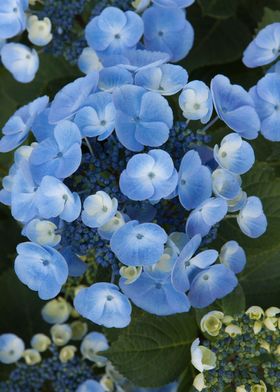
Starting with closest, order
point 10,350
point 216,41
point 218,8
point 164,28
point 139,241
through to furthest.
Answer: point 139,241
point 164,28
point 10,350
point 218,8
point 216,41

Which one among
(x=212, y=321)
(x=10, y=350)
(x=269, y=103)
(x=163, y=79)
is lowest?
(x=10, y=350)

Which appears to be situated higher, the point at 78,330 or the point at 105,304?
the point at 105,304

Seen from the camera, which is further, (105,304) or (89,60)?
(89,60)

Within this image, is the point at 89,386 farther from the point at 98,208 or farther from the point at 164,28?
the point at 164,28

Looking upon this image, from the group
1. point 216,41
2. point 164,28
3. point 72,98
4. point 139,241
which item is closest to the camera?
point 139,241

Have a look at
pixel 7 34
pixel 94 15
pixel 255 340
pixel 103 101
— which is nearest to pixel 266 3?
pixel 94 15

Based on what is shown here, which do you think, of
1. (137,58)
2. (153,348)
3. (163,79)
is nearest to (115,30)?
(137,58)

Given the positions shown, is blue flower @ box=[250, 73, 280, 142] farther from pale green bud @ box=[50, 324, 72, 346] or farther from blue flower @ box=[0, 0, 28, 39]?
pale green bud @ box=[50, 324, 72, 346]

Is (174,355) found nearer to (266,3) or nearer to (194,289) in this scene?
(194,289)
